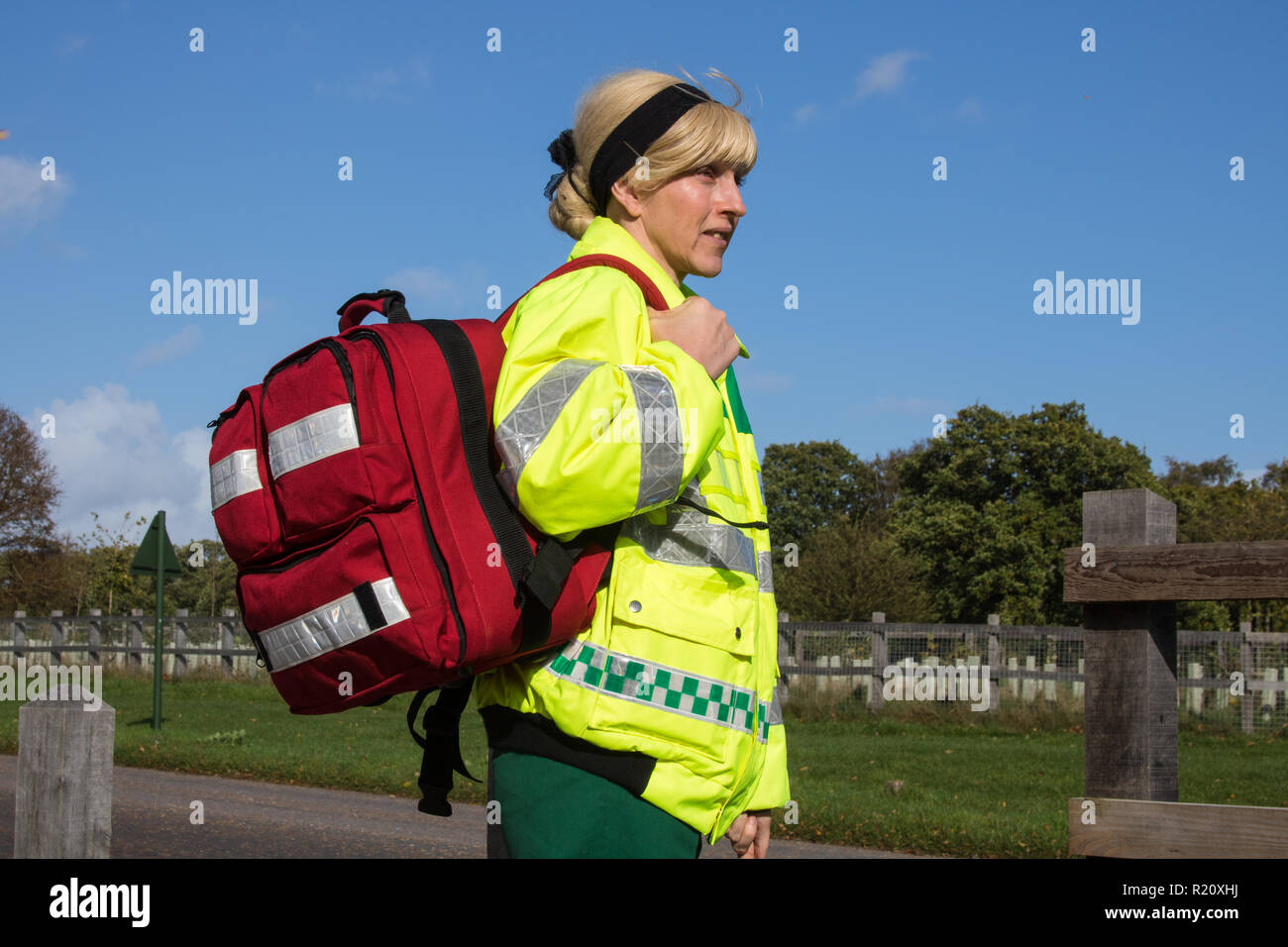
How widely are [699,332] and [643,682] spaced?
A: 0.68 m

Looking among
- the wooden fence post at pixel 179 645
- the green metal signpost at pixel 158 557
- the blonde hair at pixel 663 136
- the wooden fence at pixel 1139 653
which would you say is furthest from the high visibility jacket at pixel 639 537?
the wooden fence post at pixel 179 645

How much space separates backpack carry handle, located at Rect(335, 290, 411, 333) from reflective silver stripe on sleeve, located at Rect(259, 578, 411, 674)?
2.17ft

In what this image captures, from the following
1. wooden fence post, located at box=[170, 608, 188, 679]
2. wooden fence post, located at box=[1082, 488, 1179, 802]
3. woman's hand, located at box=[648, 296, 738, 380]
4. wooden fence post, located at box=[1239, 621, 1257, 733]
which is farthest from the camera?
wooden fence post, located at box=[170, 608, 188, 679]

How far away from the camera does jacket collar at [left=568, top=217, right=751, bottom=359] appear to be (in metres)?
2.43

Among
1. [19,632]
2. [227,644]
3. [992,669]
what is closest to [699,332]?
[992,669]

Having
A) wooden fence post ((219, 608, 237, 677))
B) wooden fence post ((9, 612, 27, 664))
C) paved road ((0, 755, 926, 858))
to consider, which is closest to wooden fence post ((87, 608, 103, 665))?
wooden fence post ((9, 612, 27, 664))

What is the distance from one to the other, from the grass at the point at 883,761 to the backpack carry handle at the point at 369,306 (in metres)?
6.66

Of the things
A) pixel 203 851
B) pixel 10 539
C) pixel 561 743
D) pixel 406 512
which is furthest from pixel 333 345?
pixel 10 539

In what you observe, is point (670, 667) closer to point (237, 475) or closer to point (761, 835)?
point (761, 835)

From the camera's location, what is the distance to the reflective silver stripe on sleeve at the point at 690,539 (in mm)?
2203

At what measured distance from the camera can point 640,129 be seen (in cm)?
251

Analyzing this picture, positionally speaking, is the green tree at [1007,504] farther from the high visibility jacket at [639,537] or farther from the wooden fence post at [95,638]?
the high visibility jacket at [639,537]

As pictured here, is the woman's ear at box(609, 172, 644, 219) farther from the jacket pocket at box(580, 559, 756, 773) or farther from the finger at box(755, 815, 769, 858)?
the finger at box(755, 815, 769, 858)
